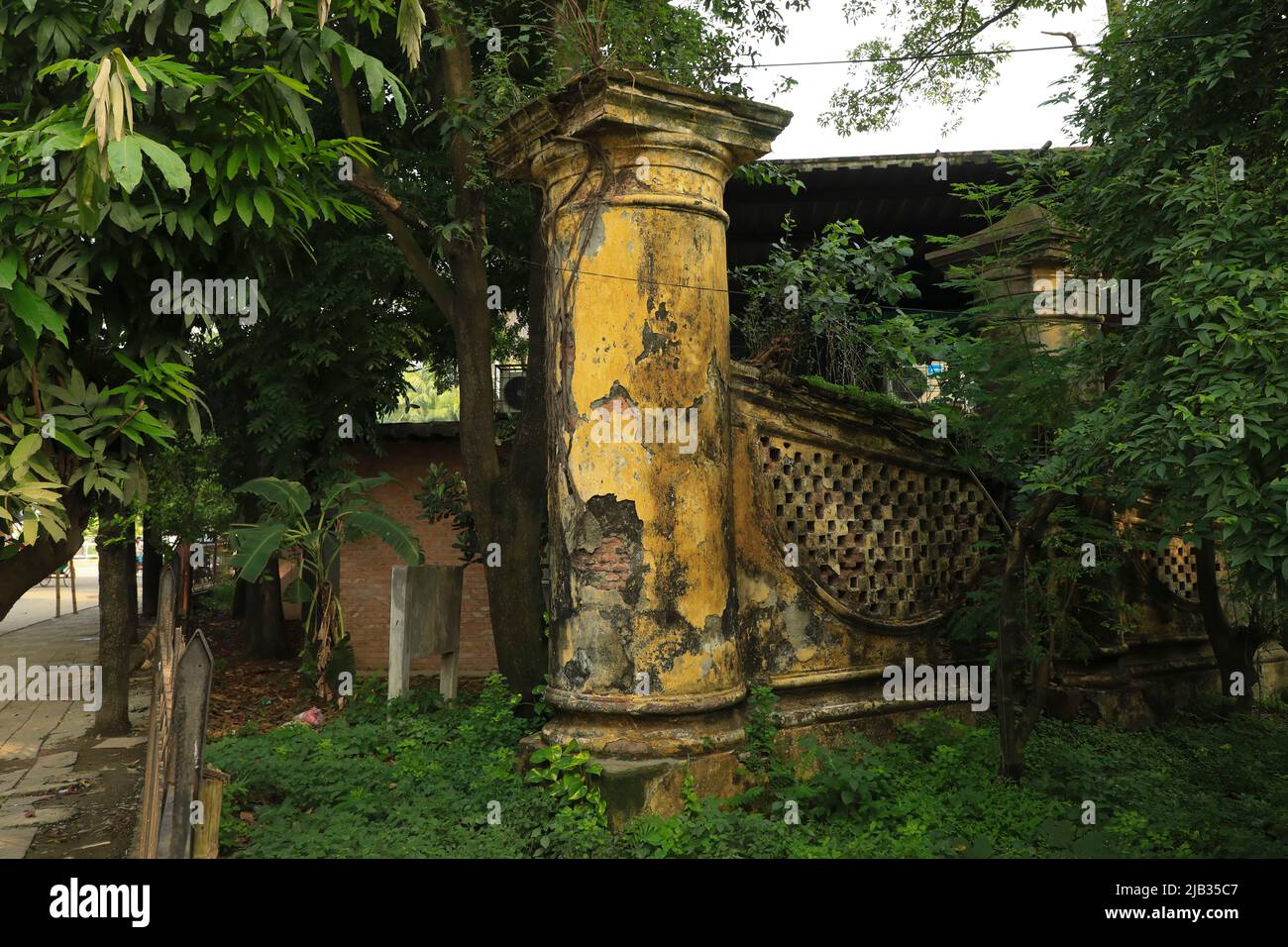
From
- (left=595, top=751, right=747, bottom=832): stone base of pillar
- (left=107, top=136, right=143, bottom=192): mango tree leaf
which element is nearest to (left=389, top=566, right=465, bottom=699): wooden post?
(left=595, top=751, right=747, bottom=832): stone base of pillar

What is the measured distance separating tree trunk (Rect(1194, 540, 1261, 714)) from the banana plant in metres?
6.34

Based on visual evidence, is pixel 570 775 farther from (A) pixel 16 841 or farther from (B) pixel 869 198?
(B) pixel 869 198

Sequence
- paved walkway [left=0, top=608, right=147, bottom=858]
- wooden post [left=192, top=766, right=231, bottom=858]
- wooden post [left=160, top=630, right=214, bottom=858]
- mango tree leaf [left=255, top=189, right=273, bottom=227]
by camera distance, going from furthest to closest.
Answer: paved walkway [left=0, top=608, right=147, bottom=858]
wooden post [left=192, top=766, right=231, bottom=858]
mango tree leaf [left=255, top=189, right=273, bottom=227]
wooden post [left=160, top=630, right=214, bottom=858]

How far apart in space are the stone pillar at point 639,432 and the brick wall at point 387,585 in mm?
6489

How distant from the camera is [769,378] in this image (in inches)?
254

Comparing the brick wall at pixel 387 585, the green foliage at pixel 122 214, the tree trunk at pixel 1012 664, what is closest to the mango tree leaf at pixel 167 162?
the green foliage at pixel 122 214

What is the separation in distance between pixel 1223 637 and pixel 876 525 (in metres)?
3.24

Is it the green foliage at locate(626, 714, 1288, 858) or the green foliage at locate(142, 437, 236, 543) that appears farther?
the green foliage at locate(142, 437, 236, 543)

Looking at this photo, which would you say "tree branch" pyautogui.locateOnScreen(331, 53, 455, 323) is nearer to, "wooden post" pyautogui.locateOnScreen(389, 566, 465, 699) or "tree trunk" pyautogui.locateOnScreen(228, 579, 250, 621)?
"wooden post" pyautogui.locateOnScreen(389, 566, 465, 699)

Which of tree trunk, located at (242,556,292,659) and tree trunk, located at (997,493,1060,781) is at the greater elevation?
tree trunk, located at (997,493,1060,781)

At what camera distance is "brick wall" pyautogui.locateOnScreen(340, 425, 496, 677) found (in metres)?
12.1

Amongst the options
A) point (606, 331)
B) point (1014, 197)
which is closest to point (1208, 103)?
point (1014, 197)

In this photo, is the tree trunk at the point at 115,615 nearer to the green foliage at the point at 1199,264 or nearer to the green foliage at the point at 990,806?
the green foliage at the point at 990,806

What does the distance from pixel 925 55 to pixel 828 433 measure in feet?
24.3
